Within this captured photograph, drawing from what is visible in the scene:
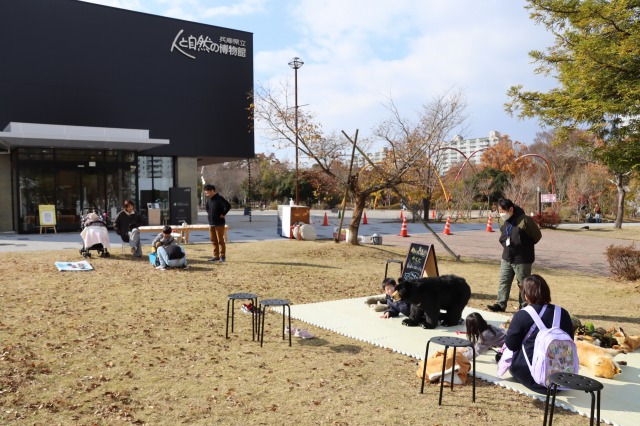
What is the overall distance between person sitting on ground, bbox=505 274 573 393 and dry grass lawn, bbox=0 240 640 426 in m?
0.21

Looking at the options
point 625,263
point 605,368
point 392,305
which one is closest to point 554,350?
point 605,368

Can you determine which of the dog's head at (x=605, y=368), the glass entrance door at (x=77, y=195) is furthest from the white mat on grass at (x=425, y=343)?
the glass entrance door at (x=77, y=195)

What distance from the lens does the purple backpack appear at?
4.02 m

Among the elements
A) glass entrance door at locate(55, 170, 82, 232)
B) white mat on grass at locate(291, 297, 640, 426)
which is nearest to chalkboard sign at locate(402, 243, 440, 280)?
white mat on grass at locate(291, 297, 640, 426)

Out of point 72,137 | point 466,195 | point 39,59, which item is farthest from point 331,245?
point 466,195

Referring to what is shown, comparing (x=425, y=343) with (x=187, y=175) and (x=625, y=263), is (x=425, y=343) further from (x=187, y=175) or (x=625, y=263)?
(x=187, y=175)

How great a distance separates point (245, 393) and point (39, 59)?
23027mm

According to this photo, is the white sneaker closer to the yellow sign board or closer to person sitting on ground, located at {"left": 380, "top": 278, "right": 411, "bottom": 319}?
person sitting on ground, located at {"left": 380, "top": 278, "right": 411, "bottom": 319}

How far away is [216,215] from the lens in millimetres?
11828

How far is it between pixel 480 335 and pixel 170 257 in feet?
24.3

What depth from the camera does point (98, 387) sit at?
178 inches

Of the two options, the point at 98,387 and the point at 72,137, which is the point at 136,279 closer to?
the point at 98,387

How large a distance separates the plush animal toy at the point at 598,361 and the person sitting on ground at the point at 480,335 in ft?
2.56

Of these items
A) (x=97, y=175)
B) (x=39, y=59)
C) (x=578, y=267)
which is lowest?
(x=578, y=267)
